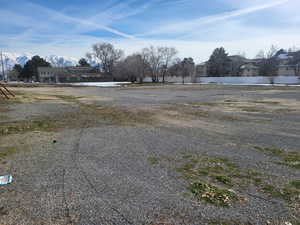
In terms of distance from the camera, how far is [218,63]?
7112 cm

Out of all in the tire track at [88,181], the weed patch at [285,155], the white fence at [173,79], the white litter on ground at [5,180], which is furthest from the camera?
the white fence at [173,79]

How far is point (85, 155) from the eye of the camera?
16.8 ft

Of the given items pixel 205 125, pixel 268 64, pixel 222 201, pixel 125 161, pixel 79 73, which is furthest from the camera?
pixel 79 73

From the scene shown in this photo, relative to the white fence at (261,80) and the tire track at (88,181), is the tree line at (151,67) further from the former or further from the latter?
the tire track at (88,181)

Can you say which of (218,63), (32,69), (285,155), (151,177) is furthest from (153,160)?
(32,69)

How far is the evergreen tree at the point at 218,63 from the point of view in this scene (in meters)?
70.8

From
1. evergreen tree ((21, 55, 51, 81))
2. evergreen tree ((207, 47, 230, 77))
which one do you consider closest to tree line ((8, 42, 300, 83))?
evergreen tree ((207, 47, 230, 77))

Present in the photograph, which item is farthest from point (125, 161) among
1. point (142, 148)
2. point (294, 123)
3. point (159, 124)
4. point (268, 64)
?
point (268, 64)

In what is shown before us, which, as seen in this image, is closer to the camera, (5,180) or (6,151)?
(5,180)

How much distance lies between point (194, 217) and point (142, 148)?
303cm

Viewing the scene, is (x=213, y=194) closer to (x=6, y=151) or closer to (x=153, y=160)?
(x=153, y=160)

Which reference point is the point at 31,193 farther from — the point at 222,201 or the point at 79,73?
the point at 79,73

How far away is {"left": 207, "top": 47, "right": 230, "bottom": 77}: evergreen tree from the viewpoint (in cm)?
7075

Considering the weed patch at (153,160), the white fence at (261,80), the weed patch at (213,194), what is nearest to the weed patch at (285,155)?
the weed patch at (213,194)
